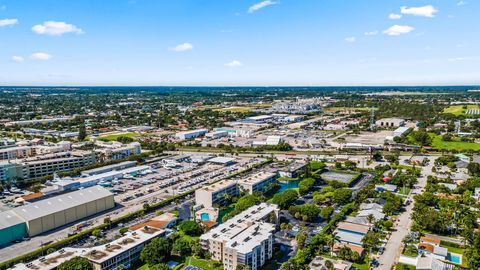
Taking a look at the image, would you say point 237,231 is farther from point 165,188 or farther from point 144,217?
point 165,188

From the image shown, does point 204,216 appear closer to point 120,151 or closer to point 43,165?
point 43,165

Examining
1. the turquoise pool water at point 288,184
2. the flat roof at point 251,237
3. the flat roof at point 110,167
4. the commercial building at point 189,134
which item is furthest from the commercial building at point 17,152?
the flat roof at point 251,237

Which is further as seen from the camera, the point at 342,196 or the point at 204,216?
the point at 342,196

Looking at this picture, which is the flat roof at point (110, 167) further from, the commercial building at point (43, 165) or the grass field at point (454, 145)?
the grass field at point (454, 145)

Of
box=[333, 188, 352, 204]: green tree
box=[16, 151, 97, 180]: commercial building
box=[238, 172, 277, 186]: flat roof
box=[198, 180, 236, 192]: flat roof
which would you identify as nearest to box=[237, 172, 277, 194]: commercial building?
box=[238, 172, 277, 186]: flat roof

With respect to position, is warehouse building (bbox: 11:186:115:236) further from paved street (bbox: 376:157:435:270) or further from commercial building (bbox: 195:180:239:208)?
paved street (bbox: 376:157:435:270)

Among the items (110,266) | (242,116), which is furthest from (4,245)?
(242,116)

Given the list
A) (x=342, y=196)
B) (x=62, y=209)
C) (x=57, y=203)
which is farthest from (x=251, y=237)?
(x=57, y=203)
